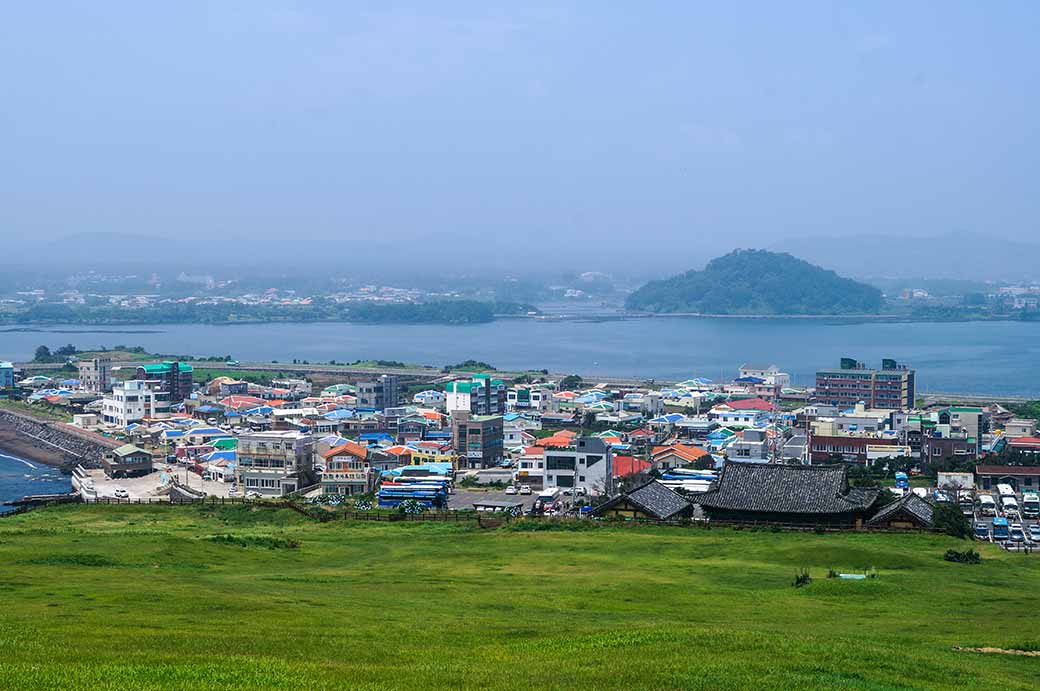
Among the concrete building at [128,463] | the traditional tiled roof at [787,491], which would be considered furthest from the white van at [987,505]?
the concrete building at [128,463]

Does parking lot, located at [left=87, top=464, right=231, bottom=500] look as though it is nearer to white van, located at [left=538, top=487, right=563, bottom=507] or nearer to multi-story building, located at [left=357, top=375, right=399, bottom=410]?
white van, located at [left=538, top=487, right=563, bottom=507]

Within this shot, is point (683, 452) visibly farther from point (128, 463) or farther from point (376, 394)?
point (376, 394)

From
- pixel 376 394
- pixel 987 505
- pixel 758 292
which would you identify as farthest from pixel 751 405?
pixel 758 292

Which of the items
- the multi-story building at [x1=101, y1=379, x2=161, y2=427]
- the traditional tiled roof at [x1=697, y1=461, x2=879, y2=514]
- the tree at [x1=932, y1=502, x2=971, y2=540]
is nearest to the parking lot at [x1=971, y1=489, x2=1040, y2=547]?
the tree at [x1=932, y1=502, x2=971, y2=540]

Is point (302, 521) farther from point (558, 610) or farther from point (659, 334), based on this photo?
point (659, 334)

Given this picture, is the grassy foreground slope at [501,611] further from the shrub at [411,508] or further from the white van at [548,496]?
the white van at [548,496]

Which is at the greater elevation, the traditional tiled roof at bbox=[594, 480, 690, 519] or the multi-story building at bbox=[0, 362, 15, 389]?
the traditional tiled roof at bbox=[594, 480, 690, 519]
